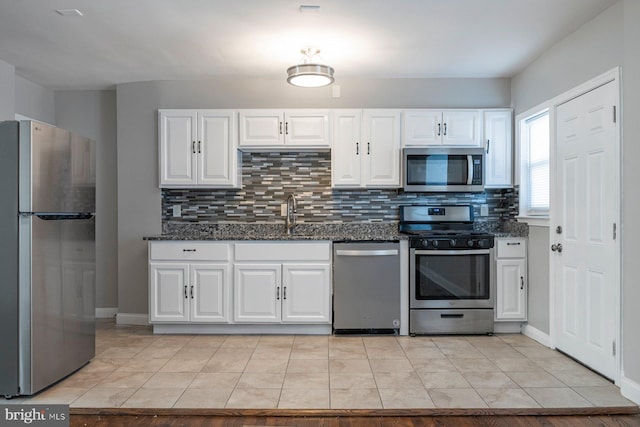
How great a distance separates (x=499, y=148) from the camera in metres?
4.25

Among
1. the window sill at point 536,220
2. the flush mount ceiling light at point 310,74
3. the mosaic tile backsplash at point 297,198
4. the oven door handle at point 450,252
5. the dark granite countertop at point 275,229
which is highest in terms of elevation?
the flush mount ceiling light at point 310,74

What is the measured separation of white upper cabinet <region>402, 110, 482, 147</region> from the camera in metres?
4.21

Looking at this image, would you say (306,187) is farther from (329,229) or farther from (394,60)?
(394,60)

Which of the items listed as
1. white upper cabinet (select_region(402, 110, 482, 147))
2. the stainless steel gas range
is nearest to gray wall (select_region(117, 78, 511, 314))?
white upper cabinet (select_region(402, 110, 482, 147))

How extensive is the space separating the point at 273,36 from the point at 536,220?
2.63m

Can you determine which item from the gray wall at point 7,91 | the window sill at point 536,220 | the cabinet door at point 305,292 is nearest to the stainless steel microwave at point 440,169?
the window sill at point 536,220

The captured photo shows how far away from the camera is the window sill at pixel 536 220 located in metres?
3.64

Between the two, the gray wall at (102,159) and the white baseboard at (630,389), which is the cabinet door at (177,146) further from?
the white baseboard at (630,389)

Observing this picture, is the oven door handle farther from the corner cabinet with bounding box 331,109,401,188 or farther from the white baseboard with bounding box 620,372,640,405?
the white baseboard with bounding box 620,372,640,405

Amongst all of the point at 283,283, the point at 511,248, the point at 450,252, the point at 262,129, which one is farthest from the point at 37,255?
the point at 511,248

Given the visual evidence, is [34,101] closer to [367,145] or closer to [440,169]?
[367,145]

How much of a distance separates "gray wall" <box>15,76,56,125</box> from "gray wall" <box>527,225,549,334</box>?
4.88 m

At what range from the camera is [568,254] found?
11.0 ft

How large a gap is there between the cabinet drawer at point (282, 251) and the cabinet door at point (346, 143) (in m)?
A: 0.72
